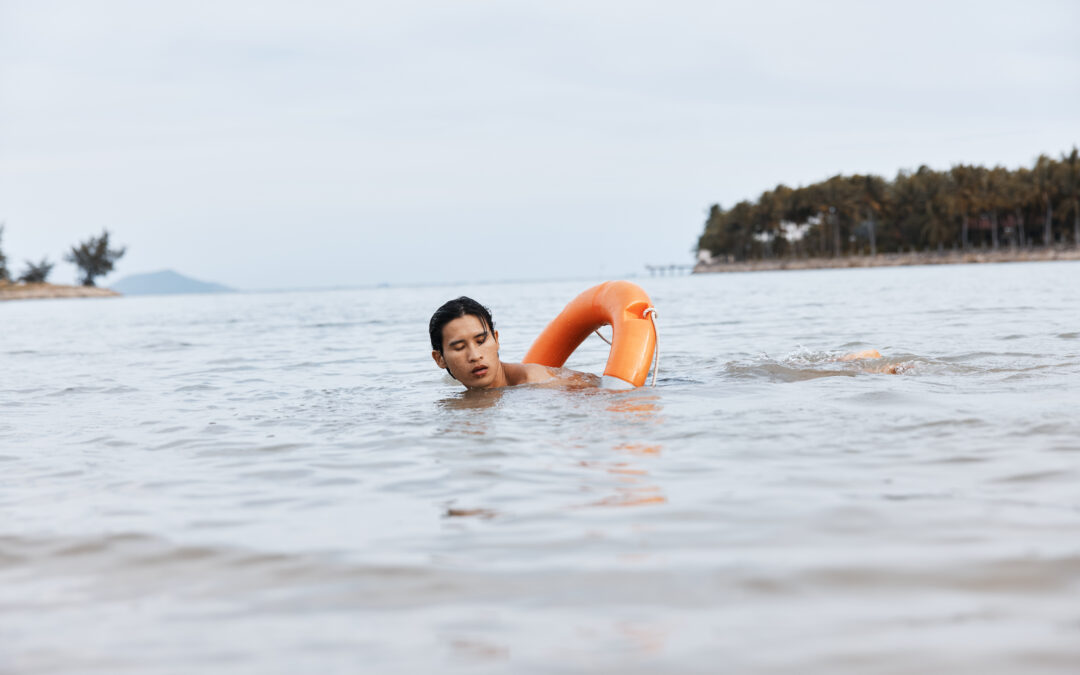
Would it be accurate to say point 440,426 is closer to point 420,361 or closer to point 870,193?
point 420,361

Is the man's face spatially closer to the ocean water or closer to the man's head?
the man's head

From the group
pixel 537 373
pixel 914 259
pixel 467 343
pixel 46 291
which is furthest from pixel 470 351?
pixel 914 259

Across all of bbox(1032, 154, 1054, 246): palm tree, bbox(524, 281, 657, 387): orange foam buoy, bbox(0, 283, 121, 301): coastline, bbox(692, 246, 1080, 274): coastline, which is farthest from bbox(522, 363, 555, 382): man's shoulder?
bbox(1032, 154, 1054, 246): palm tree

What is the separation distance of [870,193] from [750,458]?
76277mm

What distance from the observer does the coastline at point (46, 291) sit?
199ft

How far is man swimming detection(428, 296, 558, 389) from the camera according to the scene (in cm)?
512

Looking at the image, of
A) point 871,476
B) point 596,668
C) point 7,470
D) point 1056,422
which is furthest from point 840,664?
point 7,470

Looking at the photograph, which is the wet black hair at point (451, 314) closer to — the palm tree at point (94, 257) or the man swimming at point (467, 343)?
the man swimming at point (467, 343)

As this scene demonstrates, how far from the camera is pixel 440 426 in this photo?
14.1 feet

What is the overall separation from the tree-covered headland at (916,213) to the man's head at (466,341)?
6548 cm

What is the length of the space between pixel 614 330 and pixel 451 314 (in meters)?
1.06

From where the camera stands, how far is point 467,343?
5176mm

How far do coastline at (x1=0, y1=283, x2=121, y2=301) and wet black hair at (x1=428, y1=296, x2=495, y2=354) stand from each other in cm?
6448

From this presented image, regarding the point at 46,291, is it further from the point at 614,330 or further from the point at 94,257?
the point at 614,330
